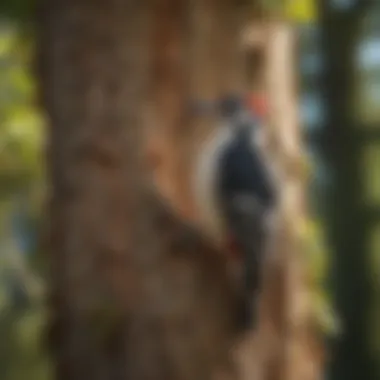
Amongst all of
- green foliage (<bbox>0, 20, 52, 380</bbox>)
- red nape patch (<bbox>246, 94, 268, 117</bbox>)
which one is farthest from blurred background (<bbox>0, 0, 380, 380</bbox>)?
red nape patch (<bbox>246, 94, 268, 117</bbox>)

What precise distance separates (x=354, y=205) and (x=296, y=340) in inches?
48.5

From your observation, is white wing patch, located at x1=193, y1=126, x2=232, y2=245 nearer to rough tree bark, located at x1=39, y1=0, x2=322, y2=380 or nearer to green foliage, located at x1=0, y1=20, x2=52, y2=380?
rough tree bark, located at x1=39, y1=0, x2=322, y2=380

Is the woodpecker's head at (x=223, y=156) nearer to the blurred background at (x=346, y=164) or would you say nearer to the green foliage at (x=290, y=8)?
the green foliage at (x=290, y=8)

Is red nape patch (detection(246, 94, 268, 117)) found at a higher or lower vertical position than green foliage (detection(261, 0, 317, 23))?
lower

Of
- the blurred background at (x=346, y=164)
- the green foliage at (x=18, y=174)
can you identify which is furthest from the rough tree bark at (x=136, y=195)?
the blurred background at (x=346, y=164)

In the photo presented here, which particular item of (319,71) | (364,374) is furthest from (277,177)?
(364,374)

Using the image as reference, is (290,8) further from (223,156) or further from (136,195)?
(136,195)

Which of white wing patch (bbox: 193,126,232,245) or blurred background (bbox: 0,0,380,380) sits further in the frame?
blurred background (bbox: 0,0,380,380)

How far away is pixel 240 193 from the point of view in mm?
1115

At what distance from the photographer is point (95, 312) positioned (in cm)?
109

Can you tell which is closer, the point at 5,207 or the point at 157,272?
the point at 157,272

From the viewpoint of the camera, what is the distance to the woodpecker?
1.08 metres

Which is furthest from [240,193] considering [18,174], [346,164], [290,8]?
[346,164]

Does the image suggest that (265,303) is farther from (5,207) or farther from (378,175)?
(378,175)
